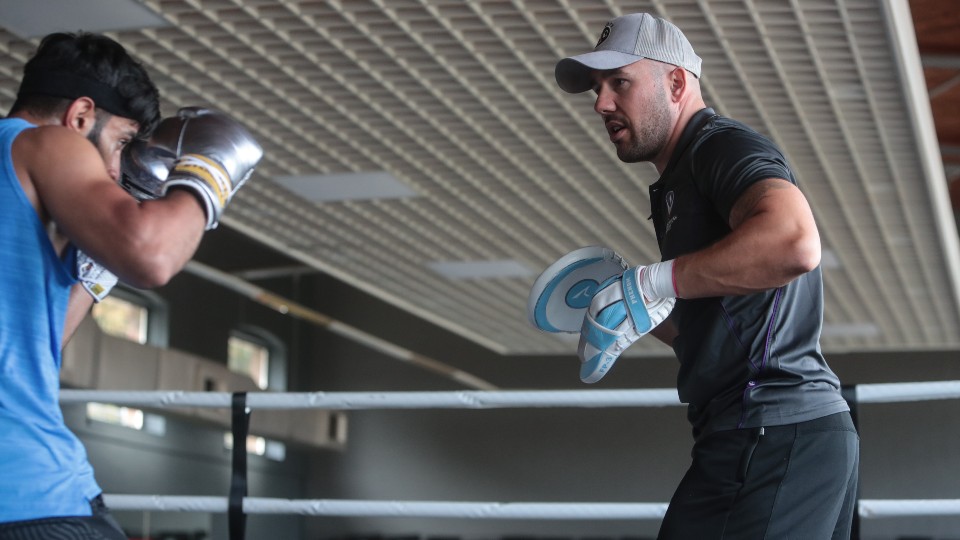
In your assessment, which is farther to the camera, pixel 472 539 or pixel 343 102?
pixel 472 539

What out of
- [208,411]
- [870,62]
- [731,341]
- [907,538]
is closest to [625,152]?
[731,341]

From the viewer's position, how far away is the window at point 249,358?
11.6 meters

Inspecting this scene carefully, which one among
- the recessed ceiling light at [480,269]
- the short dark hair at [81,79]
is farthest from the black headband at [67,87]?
the recessed ceiling light at [480,269]

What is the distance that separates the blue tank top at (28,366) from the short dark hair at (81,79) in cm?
8

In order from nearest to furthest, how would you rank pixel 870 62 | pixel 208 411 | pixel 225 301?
pixel 870 62, pixel 208 411, pixel 225 301

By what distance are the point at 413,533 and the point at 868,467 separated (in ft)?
16.7

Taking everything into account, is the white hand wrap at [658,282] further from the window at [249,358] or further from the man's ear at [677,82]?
the window at [249,358]

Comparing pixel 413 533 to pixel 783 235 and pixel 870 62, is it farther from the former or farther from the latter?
pixel 783 235

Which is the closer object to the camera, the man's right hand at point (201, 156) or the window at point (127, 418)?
the man's right hand at point (201, 156)

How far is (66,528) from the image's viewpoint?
3.98 feet

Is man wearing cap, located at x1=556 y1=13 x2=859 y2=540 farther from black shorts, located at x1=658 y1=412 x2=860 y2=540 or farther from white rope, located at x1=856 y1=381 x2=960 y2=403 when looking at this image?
white rope, located at x1=856 y1=381 x2=960 y2=403

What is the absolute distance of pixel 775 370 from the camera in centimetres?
147

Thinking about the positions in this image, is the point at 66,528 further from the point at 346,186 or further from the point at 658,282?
the point at 346,186

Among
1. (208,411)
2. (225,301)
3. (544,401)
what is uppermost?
(544,401)
